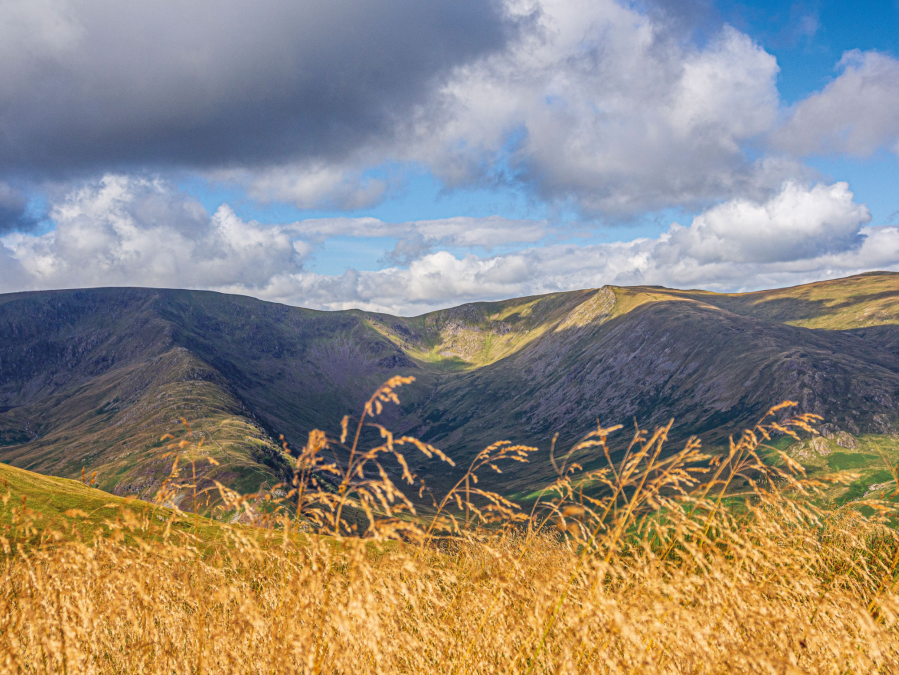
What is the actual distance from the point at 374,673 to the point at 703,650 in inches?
116

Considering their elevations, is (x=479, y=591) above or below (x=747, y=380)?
above

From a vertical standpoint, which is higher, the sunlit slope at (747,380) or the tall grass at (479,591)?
the tall grass at (479,591)

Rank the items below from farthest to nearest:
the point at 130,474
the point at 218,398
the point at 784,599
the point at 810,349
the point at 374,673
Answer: the point at 218,398 → the point at 810,349 → the point at 130,474 → the point at 784,599 → the point at 374,673

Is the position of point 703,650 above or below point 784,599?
above

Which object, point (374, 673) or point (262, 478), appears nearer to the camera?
point (374, 673)

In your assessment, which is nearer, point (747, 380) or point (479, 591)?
point (479, 591)

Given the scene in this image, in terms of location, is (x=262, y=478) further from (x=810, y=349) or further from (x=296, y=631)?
(x=810, y=349)

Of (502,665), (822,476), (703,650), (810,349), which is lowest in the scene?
(810,349)

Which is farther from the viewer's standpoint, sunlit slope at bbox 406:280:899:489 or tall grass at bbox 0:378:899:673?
sunlit slope at bbox 406:280:899:489

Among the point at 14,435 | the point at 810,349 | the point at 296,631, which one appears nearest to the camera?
the point at 296,631

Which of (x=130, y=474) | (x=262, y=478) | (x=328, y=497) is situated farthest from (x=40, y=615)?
(x=130, y=474)

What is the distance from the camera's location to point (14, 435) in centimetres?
19662

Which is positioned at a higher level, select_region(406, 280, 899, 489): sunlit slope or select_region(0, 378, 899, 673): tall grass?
select_region(0, 378, 899, 673): tall grass

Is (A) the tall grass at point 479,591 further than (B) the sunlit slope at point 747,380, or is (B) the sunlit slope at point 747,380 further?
(B) the sunlit slope at point 747,380
